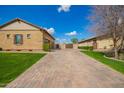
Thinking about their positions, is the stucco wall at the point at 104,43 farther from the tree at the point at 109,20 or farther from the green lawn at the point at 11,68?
the green lawn at the point at 11,68

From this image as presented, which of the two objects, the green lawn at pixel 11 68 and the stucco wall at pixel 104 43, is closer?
the green lawn at pixel 11 68

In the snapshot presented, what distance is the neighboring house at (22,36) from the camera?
3153 centimetres

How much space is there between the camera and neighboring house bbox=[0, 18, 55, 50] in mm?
31531

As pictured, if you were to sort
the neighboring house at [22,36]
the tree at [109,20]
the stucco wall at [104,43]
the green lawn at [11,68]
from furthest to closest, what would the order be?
the stucco wall at [104,43] → the neighboring house at [22,36] → the tree at [109,20] → the green lawn at [11,68]

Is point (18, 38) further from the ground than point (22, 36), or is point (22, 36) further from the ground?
point (22, 36)

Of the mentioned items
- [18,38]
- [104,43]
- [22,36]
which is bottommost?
[104,43]

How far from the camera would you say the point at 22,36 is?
1246 inches

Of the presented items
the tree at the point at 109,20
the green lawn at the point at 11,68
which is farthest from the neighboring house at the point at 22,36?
→ the green lawn at the point at 11,68

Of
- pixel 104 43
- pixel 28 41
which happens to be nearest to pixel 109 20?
pixel 28 41

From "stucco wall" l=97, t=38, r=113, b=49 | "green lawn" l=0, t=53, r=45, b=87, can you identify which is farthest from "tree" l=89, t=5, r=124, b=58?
"stucco wall" l=97, t=38, r=113, b=49

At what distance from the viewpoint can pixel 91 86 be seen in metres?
7.88

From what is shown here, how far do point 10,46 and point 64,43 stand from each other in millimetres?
28857

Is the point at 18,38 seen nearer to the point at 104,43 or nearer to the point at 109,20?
the point at 109,20

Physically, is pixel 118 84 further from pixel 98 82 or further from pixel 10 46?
pixel 10 46
